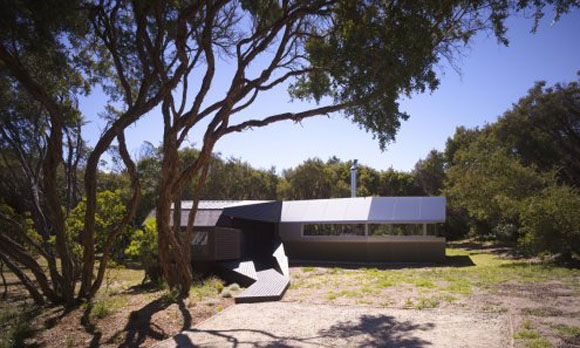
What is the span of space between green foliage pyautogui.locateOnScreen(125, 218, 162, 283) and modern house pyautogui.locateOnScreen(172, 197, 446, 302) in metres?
2.17

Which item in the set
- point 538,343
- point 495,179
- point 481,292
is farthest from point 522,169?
point 538,343

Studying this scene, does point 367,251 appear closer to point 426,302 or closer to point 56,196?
point 426,302

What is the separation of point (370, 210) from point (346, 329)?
14.5m

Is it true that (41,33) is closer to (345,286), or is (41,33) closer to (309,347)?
(309,347)

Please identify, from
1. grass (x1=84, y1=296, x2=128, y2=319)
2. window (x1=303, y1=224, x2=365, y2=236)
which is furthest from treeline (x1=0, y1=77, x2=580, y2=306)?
window (x1=303, y1=224, x2=365, y2=236)

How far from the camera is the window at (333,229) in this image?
21.1m

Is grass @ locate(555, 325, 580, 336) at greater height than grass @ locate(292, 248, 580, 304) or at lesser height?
greater

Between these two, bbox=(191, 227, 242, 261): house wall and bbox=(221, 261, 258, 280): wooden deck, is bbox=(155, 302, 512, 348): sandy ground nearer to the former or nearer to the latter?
bbox=(221, 261, 258, 280): wooden deck

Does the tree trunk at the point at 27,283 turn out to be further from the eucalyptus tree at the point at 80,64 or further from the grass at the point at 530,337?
the grass at the point at 530,337

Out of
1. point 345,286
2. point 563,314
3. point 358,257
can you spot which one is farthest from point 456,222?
point 563,314

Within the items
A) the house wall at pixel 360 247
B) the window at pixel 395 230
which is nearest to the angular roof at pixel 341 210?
the window at pixel 395 230

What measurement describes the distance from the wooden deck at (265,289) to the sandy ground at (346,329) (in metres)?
1.03

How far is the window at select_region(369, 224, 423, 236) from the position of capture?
19.8 metres

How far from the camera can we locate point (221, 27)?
10727 millimetres
